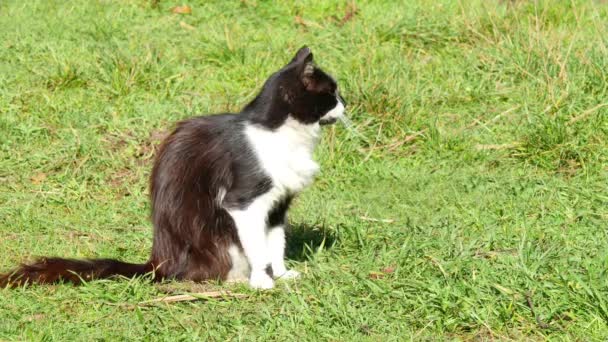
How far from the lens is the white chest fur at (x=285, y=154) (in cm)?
436

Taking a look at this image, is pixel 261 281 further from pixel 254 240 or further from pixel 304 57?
pixel 304 57

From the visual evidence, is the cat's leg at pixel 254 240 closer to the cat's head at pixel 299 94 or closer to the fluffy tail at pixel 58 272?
the cat's head at pixel 299 94

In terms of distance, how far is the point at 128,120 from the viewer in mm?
6531

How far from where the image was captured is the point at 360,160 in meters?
6.23

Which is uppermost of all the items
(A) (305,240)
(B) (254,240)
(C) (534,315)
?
(B) (254,240)

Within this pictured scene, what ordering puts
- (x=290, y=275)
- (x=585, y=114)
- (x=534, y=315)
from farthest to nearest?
(x=585, y=114) < (x=290, y=275) < (x=534, y=315)

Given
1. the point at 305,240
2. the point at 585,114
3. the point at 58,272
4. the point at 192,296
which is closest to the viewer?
the point at 192,296

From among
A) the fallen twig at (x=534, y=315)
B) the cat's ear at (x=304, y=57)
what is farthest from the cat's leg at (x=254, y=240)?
the fallen twig at (x=534, y=315)

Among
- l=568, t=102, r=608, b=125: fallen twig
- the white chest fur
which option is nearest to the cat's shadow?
the white chest fur

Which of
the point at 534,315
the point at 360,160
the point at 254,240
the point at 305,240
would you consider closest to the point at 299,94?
the point at 254,240

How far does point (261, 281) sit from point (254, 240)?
0.19 meters

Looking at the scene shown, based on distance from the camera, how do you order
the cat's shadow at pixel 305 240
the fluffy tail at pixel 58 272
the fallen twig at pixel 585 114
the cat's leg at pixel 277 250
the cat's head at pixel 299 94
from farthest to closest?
the fallen twig at pixel 585 114 → the cat's shadow at pixel 305 240 → the cat's leg at pixel 277 250 → the cat's head at pixel 299 94 → the fluffy tail at pixel 58 272

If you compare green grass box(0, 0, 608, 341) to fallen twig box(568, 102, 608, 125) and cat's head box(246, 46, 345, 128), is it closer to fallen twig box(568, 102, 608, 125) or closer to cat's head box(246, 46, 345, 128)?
fallen twig box(568, 102, 608, 125)

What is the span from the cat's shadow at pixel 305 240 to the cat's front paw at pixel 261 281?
39 centimetres
